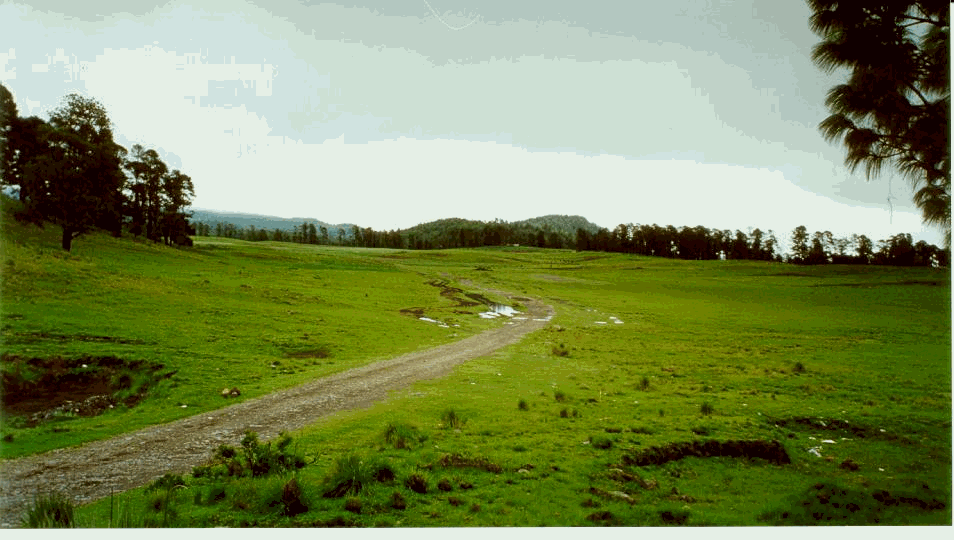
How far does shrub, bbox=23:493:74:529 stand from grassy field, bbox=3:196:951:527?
7.1 inches

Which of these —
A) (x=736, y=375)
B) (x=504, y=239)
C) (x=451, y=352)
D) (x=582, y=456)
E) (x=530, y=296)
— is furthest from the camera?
(x=504, y=239)

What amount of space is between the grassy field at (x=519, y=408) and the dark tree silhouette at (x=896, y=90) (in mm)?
4438

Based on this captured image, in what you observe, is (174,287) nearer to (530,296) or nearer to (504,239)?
(530,296)

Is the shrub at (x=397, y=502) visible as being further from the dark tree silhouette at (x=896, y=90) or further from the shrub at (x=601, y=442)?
the dark tree silhouette at (x=896, y=90)

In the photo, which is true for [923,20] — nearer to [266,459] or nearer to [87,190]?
[266,459]

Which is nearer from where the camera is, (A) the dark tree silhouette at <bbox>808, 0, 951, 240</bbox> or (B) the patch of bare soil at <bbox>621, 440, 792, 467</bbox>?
(A) the dark tree silhouette at <bbox>808, 0, 951, 240</bbox>

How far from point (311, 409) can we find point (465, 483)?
193 inches

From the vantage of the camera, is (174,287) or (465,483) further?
(174,287)

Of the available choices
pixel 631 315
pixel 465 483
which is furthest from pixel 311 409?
pixel 631 315

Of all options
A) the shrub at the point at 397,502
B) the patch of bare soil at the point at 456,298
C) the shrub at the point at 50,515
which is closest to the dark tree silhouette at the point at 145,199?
the patch of bare soil at the point at 456,298

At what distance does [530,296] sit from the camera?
4538cm

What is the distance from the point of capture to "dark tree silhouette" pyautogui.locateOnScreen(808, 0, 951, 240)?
6.27 meters

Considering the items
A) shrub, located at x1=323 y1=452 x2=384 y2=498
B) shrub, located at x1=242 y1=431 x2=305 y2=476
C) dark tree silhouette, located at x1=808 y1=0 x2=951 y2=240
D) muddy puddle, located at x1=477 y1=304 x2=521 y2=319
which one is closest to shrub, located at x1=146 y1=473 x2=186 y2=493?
shrub, located at x1=242 y1=431 x2=305 y2=476

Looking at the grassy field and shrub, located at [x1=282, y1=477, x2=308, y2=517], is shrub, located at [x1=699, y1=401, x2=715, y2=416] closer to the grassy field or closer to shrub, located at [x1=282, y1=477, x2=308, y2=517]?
the grassy field
